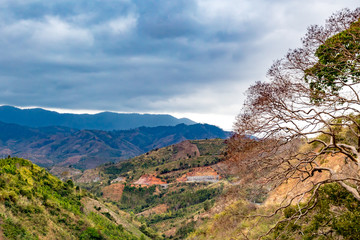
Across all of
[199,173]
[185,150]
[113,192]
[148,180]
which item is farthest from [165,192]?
[185,150]

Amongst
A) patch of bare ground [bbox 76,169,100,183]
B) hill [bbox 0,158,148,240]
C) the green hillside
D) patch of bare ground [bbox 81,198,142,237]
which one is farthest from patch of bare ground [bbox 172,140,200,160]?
hill [bbox 0,158,148,240]

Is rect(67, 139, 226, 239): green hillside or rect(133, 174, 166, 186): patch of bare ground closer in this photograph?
rect(67, 139, 226, 239): green hillside

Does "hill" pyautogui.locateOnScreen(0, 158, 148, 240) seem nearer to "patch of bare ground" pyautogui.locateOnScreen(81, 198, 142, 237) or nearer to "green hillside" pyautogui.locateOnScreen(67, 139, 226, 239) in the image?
"patch of bare ground" pyautogui.locateOnScreen(81, 198, 142, 237)

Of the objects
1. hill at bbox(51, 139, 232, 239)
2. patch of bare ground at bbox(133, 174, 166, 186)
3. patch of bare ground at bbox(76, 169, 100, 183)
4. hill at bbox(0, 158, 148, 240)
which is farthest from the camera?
patch of bare ground at bbox(76, 169, 100, 183)

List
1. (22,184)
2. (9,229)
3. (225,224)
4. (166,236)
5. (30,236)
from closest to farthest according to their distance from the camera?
(9,229), (30,236), (22,184), (225,224), (166,236)

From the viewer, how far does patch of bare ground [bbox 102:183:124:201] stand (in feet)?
362

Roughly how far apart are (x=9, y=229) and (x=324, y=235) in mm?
13645

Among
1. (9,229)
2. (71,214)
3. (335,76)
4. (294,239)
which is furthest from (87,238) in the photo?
(335,76)

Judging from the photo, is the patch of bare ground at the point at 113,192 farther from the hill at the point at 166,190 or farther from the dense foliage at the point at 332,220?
the dense foliage at the point at 332,220

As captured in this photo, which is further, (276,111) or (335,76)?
(335,76)

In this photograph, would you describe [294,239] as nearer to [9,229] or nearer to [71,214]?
[9,229]

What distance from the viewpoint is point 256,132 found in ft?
26.3

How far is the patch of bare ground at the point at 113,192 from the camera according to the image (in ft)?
362

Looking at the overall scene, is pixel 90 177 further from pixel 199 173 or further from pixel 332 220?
pixel 332 220
